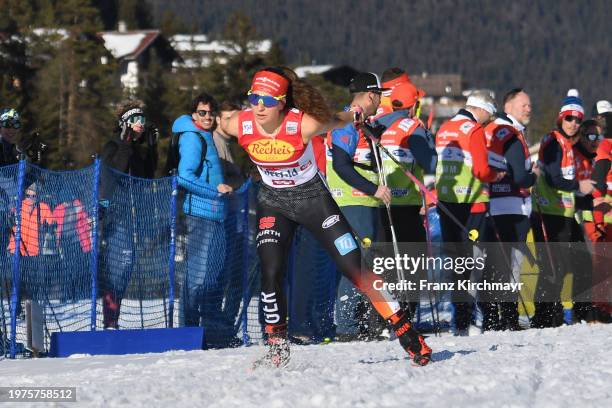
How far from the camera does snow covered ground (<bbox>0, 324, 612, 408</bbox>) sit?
621cm

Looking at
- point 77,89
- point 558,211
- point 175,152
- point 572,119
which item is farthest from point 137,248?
point 77,89

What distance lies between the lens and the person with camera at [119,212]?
9445 millimetres

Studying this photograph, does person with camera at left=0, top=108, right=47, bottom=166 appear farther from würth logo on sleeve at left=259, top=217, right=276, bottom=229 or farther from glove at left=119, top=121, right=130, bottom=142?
würth logo on sleeve at left=259, top=217, right=276, bottom=229

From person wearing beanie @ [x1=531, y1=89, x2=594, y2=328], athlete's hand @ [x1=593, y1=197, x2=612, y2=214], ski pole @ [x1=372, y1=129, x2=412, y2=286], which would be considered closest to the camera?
ski pole @ [x1=372, y1=129, x2=412, y2=286]

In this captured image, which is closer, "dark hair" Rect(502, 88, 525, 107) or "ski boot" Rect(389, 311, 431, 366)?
"ski boot" Rect(389, 311, 431, 366)

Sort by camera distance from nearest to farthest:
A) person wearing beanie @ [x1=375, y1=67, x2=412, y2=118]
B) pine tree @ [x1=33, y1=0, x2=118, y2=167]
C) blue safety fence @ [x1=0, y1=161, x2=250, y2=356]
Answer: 1. blue safety fence @ [x1=0, y1=161, x2=250, y2=356]
2. person wearing beanie @ [x1=375, y1=67, x2=412, y2=118]
3. pine tree @ [x1=33, y1=0, x2=118, y2=167]

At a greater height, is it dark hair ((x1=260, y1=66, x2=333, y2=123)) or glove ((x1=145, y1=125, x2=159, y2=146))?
dark hair ((x1=260, y1=66, x2=333, y2=123))

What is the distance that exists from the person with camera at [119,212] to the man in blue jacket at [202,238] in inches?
16.5

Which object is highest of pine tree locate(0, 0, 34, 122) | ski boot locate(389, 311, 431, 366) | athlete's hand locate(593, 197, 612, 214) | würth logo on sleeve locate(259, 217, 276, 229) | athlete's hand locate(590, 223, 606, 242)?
würth logo on sleeve locate(259, 217, 276, 229)

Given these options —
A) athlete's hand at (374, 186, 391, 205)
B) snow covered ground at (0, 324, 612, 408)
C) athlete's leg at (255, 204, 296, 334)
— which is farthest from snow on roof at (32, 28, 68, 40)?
athlete's leg at (255, 204, 296, 334)

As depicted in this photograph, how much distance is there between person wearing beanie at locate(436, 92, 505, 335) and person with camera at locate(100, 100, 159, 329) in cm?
259

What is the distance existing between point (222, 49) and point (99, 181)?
53314 millimetres

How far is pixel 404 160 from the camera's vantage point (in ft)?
33.6

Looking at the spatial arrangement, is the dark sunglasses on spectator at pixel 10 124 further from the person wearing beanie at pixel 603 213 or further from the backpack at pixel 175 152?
the person wearing beanie at pixel 603 213
